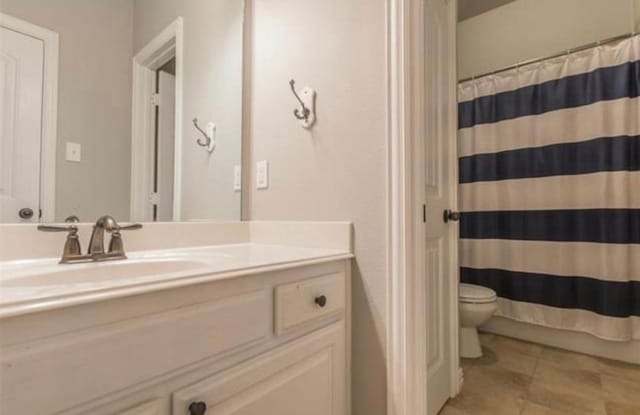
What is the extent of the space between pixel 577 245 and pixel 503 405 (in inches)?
42.8

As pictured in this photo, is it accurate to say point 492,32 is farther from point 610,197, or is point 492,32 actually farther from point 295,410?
point 295,410

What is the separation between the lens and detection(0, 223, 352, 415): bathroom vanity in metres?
0.43

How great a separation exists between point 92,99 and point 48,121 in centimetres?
14

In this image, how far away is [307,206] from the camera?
1.17m

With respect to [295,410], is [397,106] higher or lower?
higher

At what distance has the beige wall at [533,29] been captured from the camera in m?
1.95

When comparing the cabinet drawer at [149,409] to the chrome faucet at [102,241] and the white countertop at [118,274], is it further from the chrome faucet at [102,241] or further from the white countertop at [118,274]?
the chrome faucet at [102,241]

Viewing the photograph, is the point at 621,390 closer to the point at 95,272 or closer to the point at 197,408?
the point at 197,408

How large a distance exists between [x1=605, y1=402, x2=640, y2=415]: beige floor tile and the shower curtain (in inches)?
19.6

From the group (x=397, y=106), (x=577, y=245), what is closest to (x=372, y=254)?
(x=397, y=106)

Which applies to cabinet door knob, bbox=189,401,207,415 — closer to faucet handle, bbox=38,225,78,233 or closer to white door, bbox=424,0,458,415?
faucet handle, bbox=38,225,78,233

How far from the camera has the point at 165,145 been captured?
46.0 inches

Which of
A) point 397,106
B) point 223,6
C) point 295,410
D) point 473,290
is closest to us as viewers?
point 295,410

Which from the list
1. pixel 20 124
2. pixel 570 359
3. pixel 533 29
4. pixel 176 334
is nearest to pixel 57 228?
pixel 20 124
